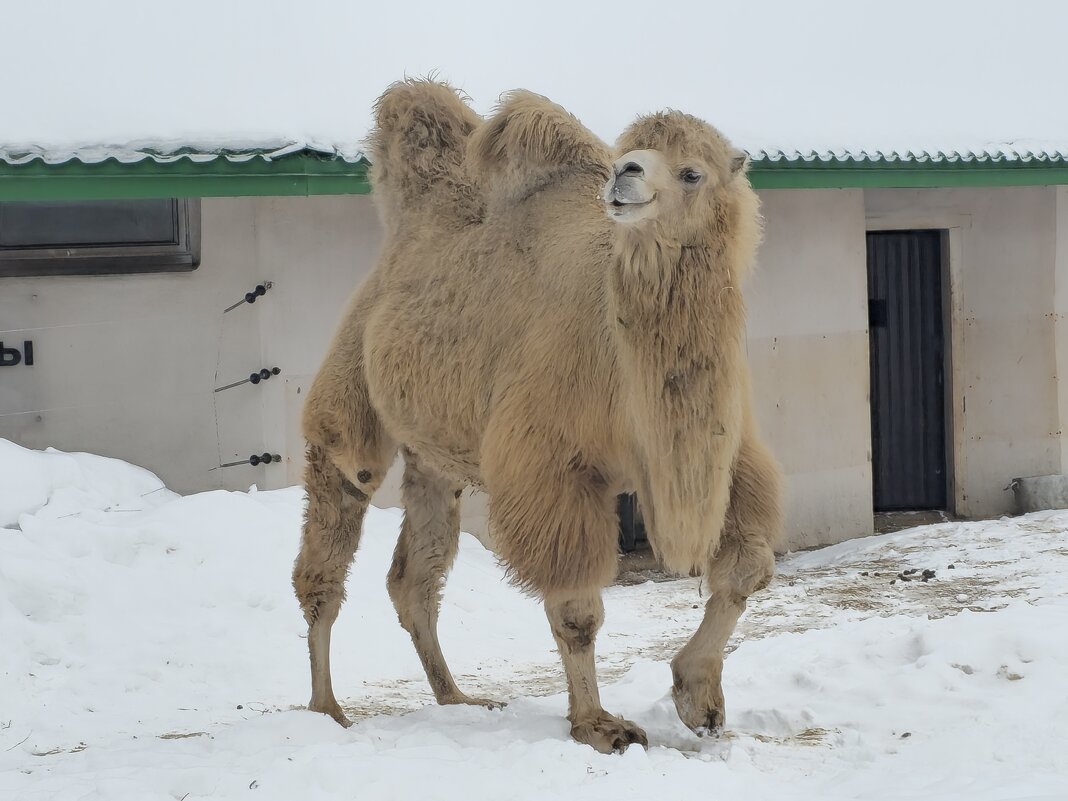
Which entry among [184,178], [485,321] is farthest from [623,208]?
[184,178]

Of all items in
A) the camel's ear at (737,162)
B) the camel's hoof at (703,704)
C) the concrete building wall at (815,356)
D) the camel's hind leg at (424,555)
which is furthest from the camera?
the concrete building wall at (815,356)

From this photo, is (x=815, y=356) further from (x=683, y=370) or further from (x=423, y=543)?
(x=683, y=370)

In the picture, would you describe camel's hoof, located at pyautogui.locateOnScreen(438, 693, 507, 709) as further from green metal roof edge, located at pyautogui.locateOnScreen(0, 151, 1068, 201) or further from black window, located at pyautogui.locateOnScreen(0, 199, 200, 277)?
black window, located at pyautogui.locateOnScreen(0, 199, 200, 277)

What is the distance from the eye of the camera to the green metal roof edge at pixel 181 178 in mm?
7027

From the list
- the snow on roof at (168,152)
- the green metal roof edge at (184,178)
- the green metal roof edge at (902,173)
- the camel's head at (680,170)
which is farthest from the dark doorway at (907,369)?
the camel's head at (680,170)

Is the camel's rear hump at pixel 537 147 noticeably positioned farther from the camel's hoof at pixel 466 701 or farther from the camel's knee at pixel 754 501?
the camel's hoof at pixel 466 701

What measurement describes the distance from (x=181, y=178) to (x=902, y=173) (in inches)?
205

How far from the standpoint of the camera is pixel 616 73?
10422 millimetres

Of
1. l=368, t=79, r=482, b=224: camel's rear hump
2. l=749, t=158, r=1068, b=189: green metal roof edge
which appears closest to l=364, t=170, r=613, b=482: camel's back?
l=368, t=79, r=482, b=224: camel's rear hump

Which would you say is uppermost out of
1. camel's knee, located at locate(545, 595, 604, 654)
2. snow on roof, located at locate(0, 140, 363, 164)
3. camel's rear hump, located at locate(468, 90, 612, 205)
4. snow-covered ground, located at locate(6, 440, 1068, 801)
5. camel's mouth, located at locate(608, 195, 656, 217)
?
snow on roof, located at locate(0, 140, 363, 164)

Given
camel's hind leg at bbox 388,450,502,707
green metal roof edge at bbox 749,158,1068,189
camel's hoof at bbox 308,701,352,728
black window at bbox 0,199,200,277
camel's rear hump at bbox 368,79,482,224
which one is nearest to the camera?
camel's hoof at bbox 308,701,352,728

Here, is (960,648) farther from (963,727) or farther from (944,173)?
(944,173)

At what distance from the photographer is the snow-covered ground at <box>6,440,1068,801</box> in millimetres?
4129

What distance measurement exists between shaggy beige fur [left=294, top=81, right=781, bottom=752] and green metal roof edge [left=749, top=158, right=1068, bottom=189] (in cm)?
384
